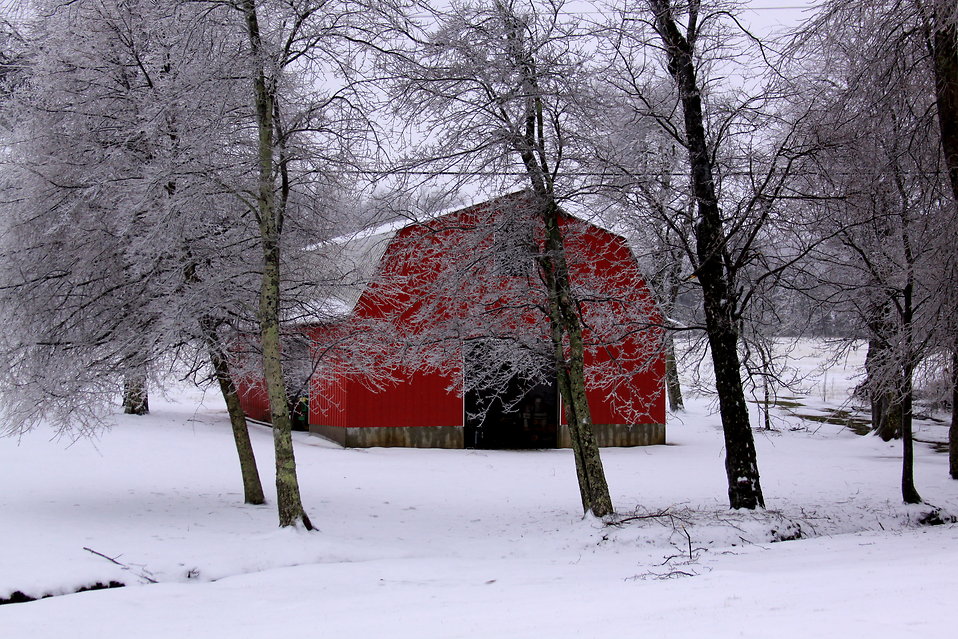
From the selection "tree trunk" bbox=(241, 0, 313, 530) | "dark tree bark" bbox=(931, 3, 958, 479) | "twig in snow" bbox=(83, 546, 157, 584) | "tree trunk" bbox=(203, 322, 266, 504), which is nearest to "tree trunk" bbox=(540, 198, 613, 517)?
"tree trunk" bbox=(241, 0, 313, 530)

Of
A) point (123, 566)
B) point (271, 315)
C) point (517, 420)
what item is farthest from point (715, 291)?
point (517, 420)

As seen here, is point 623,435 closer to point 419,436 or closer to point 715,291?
point 419,436

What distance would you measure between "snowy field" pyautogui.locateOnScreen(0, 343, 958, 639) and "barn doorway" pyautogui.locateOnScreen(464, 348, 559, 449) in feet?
8.23

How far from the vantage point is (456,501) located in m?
13.3

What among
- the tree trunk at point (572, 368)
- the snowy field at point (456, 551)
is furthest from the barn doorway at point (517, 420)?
the tree trunk at point (572, 368)

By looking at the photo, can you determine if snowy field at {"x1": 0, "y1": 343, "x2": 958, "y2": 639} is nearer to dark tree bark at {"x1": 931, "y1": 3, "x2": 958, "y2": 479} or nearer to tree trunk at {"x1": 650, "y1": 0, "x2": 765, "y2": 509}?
tree trunk at {"x1": 650, "y1": 0, "x2": 765, "y2": 509}

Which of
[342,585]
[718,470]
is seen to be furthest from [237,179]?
[718,470]

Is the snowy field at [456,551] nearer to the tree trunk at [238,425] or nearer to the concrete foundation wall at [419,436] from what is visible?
the tree trunk at [238,425]

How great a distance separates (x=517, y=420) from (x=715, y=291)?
407 inches

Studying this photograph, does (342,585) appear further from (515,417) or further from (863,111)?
(515,417)

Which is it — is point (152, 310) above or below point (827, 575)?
above

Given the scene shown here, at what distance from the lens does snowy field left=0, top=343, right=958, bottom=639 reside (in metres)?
5.73

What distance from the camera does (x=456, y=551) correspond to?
9.74 metres

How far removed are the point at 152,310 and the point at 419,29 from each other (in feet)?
15.8
